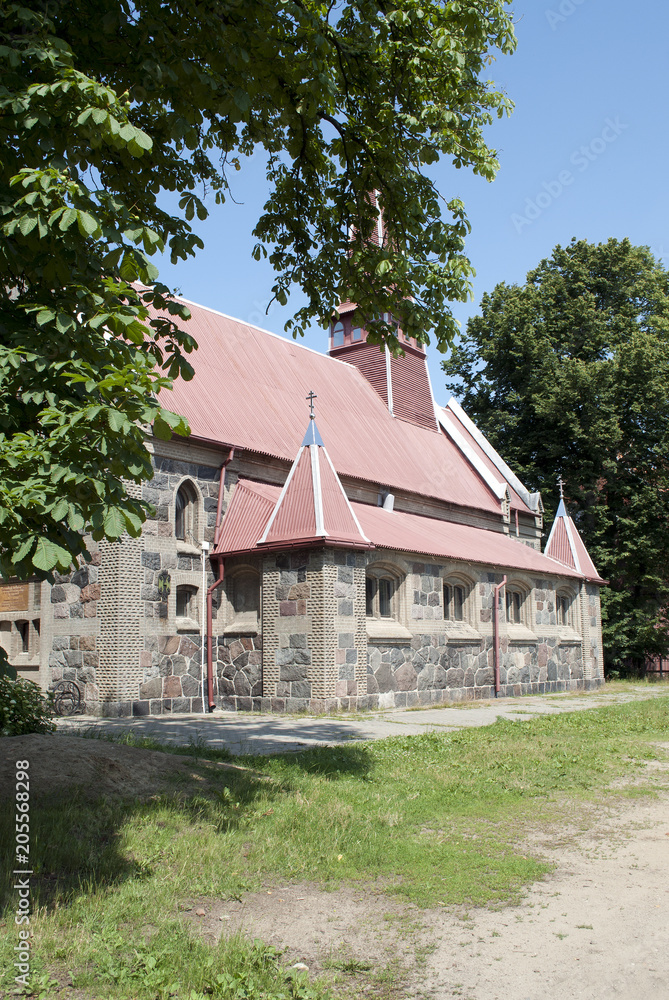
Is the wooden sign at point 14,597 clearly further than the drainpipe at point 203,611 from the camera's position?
Yes

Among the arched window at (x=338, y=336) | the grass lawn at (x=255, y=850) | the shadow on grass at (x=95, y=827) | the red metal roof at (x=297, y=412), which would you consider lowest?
the grass lawn at (x=255, y=850)

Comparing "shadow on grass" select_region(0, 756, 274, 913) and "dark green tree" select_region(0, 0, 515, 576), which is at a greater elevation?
"dark green tree" select_region(0, 0, 515, 576)

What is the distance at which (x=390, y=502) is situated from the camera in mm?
22328

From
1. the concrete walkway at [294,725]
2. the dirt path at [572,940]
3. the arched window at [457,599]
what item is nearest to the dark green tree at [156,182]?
the dirt path at [572,940]

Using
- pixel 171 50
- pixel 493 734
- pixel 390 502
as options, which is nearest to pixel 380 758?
pixel 493 734

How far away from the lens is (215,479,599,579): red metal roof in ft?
58.1

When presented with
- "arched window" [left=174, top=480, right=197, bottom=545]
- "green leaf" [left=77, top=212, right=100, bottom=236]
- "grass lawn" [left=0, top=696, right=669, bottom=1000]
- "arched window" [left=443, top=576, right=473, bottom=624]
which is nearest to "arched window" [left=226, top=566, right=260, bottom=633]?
"arched window" [left=174, top=480, right=197, bottom=545]

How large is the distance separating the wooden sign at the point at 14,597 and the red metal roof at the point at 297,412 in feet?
16.9

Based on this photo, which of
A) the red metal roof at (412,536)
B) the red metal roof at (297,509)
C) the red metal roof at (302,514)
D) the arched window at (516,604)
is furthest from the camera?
the arched window at (516,604)

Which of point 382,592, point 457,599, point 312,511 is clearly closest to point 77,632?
A: point 312,511

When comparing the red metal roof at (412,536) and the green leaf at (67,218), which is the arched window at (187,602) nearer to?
the red metal roof at (412,536)

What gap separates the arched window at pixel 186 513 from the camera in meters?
17.7

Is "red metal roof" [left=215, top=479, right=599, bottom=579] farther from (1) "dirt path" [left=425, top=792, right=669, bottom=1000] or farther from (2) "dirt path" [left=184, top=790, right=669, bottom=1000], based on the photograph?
(2) "dirt path" [left=184, top=790, right=669, bottom=1000]

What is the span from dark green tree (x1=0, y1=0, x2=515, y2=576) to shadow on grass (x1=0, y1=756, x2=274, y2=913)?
1.87m
